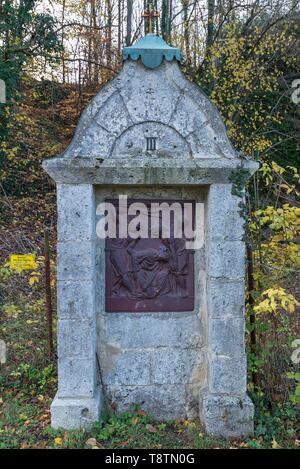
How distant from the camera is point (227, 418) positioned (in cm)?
368

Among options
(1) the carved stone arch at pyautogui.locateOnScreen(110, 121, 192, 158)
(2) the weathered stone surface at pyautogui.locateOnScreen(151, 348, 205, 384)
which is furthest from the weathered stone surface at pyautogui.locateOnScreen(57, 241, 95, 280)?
(2) the weathered stone surface at pyautogui.locateOnScreen(151, 348, 205, 384)

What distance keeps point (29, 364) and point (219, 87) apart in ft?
27.4

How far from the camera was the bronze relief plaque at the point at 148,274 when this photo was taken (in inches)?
151

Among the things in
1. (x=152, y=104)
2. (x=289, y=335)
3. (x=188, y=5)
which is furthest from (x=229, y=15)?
(x=289, y=335)

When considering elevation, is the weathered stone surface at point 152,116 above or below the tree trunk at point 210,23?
below

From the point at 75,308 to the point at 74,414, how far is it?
925 millimetres

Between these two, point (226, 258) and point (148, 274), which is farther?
point (148, 274)

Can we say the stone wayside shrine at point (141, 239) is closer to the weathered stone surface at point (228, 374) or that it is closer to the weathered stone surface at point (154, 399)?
the weathered stone surface at point (228, 374)

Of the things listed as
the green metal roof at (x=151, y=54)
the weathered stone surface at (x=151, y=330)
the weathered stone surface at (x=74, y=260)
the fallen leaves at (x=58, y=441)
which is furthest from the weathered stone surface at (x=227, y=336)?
the green metal roof at (x=151, y=54)

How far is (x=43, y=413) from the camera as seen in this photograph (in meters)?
3.98

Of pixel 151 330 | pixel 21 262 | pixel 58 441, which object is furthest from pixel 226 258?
pixel 21 262

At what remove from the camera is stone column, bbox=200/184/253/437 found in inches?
144

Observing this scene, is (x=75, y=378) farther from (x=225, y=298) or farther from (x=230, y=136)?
(x=230, y=136)
